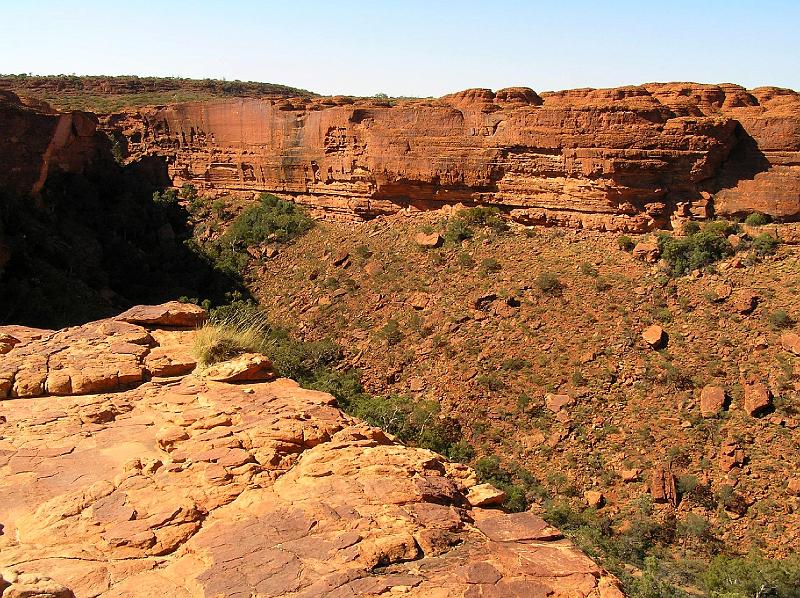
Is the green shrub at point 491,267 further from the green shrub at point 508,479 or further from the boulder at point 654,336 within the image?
the green shrub at point 508,479

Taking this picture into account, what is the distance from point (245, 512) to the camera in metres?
5.83

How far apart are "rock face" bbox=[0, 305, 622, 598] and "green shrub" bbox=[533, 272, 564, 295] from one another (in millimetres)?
16115

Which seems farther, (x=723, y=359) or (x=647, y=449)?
(x=723, y=359)

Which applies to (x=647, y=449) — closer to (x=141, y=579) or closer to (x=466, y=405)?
(x=466, y=405)

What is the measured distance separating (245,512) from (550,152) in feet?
69.3

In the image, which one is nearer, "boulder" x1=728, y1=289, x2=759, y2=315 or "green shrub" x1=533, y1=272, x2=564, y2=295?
"boulder" x1=728, y1=289, x2=759, y2=315

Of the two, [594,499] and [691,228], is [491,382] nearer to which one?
[594,499]

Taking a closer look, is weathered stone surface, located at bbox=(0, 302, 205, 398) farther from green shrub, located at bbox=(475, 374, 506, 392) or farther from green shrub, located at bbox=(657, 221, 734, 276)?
green shrub, located at bbox=(657, 221, 734, 276)

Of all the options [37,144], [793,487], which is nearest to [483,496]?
[793,487]

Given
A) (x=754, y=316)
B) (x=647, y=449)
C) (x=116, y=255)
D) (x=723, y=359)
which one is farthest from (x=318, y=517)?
(x=116, y=255)

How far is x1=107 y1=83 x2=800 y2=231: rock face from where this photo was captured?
74.0 feet

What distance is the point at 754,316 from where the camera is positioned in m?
20.0

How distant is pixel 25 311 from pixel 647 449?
1920cm

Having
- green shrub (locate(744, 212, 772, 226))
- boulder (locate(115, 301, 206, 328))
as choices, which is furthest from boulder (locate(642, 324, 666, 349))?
boulder (locate(115, 301, 206, 328))
